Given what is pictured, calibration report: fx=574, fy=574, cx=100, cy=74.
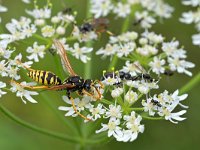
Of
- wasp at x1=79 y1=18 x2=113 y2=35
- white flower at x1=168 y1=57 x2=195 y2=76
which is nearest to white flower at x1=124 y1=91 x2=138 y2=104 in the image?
white flower at x1=168 y1=57 x2=195 y2=76

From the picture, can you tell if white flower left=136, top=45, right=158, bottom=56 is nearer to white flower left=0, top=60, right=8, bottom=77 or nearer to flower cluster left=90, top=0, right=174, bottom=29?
flower cluster left=90, top=0, right=174, bottom=29

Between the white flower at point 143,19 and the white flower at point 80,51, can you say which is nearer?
the white flower at point 80,51

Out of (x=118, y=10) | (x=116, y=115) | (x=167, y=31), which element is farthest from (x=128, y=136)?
(x=167, y=31)

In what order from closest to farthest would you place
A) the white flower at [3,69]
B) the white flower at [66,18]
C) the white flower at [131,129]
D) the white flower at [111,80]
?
1. the white flower at [131,129]
2. the white flower at [111,80]
3. the white flower at [3,69]
4. the white flower at [66,18]

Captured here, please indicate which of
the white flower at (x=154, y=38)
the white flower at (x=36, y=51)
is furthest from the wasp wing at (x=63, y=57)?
the white flower at (x=154, y=38)

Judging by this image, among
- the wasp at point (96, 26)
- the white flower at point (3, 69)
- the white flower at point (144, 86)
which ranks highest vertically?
the wasp at point (96, 26)

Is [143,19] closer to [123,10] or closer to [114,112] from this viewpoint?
[123,10]

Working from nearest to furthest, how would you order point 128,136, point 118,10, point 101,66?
point 128,136
point 118,10
point 101,66

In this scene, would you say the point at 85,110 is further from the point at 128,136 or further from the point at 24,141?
the point at 24,141

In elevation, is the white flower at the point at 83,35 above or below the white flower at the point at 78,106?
above

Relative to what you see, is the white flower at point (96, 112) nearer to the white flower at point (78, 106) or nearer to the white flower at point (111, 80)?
the white flower at point (78, 106)
